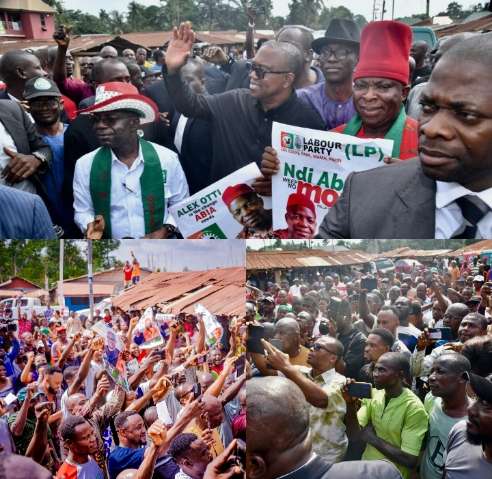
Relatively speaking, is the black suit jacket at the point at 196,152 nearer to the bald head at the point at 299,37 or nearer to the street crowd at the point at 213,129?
the street crowd at the point at 213,129

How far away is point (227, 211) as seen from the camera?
3488mm

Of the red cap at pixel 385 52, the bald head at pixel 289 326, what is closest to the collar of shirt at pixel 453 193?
the red cap at pixel 385 52

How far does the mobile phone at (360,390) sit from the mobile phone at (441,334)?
0.38 meters

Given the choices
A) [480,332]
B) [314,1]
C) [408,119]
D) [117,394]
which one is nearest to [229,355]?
[117,394]

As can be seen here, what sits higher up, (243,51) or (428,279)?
(243,51)

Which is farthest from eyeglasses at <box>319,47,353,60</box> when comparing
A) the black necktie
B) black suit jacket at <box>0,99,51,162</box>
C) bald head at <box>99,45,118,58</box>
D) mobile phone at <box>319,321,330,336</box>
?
black suit jacket at <box>0,99,51,162</box>

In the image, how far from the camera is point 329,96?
334 cm

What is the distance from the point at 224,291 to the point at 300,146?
31.8 inches

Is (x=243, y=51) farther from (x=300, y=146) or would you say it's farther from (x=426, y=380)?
(x=426, y=380)

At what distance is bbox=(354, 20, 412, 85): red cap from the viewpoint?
3100 millimetres

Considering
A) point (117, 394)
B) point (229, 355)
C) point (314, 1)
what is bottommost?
point (117, 394)

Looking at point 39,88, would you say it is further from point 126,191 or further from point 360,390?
point 360,390

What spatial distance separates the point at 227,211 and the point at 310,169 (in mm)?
480

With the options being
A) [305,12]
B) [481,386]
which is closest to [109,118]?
[305,12]
